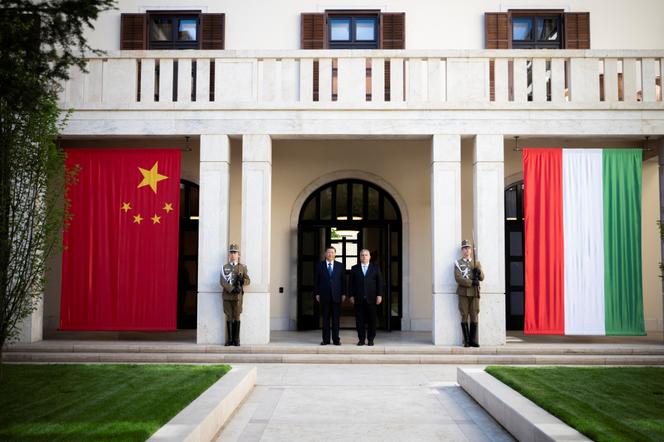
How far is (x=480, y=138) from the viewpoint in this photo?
1383 centimetres

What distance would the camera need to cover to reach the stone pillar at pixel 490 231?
13.5 metres

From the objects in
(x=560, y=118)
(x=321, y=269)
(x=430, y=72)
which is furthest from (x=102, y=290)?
(x=560, y=118)

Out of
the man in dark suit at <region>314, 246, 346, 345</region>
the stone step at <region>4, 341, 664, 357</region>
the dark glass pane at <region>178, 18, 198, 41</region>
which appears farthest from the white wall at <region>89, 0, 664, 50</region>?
the stone step at <region>4, 341, 664, 357</region>

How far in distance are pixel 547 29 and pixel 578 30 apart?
75 cm

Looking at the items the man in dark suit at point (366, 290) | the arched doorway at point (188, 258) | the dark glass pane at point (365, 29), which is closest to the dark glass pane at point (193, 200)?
the arched doorway at point (188, 258)

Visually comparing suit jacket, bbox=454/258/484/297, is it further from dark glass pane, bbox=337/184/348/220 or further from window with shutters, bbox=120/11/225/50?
window with shutters, bbox=120/11/225/50

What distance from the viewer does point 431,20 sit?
1697 centimetres

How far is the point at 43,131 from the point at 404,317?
9697 millimetres

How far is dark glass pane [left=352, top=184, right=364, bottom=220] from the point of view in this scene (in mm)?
17375

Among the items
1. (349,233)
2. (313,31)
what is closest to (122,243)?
(349,233)

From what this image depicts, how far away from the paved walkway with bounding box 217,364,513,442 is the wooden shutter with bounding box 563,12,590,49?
370 inches

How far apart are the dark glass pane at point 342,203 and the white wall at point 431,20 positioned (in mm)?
3717

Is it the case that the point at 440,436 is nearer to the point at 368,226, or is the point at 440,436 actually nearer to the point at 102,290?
the point at 102,290

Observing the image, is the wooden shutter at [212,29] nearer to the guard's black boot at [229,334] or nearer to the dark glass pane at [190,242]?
the dark glass pane at [190,242]
